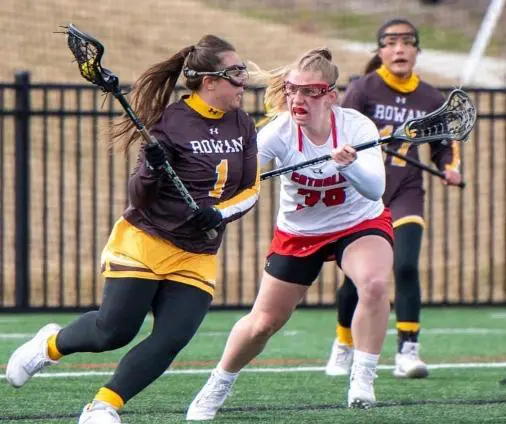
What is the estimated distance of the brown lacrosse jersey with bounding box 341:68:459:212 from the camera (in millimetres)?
8625

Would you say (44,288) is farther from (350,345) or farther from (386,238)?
(386,238)

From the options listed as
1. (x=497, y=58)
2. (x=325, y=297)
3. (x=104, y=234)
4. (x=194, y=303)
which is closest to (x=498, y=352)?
(x=194, y=303)

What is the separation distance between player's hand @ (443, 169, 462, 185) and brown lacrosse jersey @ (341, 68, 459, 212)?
0.09 m

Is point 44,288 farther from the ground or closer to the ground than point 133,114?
closer to the ground

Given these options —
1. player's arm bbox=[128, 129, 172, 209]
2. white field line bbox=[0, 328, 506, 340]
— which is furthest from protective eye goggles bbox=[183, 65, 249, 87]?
white field line bbox=[0, 328, 506, 340]

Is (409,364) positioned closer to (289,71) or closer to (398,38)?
(398,38)

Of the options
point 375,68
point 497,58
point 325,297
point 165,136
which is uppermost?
point 497,58

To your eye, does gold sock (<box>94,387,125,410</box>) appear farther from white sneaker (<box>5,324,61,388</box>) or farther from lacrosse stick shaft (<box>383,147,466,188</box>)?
lacrosse stick shaft (<box>383,147,466,188</box>)

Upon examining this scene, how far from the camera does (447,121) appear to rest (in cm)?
698

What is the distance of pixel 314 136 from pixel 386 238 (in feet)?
2.05

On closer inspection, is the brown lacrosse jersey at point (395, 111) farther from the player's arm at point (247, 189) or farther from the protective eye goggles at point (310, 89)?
the player's arm at point (247, 189)

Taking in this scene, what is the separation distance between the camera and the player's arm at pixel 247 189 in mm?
6133

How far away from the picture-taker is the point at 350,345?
845 cm

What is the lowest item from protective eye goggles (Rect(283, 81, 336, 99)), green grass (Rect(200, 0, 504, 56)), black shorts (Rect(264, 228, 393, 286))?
black shorts (Rect(264, 228, 393, 286))
